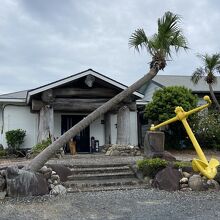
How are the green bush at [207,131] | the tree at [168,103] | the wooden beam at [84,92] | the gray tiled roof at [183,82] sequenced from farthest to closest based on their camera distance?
the gray tiled roof at [183,82]
the green bush at [207,131]
the tree at [168,103]
the wooden beam at [84,92]

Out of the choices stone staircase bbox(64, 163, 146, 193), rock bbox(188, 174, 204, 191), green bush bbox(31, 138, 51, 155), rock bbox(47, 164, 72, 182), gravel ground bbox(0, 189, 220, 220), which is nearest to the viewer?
gravel ground bbox(0, 189, 220, 220)

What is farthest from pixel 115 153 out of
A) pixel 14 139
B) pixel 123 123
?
pixel 14 139

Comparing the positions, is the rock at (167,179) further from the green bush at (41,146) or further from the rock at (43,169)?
the green bush at (41,146)

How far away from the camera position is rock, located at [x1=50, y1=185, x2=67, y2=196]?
966cm

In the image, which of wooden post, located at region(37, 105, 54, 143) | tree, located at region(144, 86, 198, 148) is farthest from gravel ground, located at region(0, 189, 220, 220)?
tree, located at region(144, 86, 198, 148)

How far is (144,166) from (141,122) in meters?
12.7

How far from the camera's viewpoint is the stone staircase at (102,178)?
414 inches

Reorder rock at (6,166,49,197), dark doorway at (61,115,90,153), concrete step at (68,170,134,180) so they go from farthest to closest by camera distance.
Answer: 1. dark doorway at (61,115,90,153)
2. concrete step at (68,170,134,180)
3. rock at (6,166,49,197)

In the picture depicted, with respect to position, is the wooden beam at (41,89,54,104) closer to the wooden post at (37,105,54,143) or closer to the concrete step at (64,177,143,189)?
the wooden post at (37,105,54,143)

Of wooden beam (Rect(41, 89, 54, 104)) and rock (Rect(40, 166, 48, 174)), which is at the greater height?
wooden beam (Rect(41, 89, 54, 104))

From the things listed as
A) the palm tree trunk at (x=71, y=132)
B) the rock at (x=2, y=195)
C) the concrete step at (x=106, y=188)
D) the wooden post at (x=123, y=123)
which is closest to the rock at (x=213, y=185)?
the concrete step at (x=106, y=188)

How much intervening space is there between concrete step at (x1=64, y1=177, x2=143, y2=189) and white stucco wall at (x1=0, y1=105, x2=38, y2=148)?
9398 millimetres

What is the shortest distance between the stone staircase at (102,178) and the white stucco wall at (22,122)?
835 centimetres

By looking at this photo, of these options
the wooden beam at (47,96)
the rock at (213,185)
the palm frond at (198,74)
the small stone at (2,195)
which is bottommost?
the small stone at (2,195)
